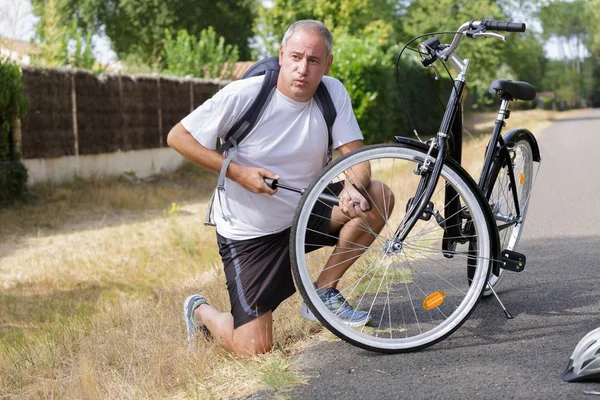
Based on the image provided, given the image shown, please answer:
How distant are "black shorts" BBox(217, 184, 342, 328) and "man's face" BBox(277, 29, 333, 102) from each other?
0.61 metres

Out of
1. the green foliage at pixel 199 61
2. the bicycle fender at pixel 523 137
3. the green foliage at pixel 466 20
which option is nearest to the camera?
the bicycle fender at pixel 523 137

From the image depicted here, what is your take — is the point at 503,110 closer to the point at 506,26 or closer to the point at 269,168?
the point at 506,26

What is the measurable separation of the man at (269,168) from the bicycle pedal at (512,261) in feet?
2.16

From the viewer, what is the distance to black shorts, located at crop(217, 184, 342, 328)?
14.6 ft

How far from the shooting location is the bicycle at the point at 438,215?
13.1 ft

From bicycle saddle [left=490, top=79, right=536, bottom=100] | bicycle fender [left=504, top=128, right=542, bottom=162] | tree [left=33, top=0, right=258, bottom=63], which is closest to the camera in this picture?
bicycle saddle [left=490, top=79, right=536, bottom=100]

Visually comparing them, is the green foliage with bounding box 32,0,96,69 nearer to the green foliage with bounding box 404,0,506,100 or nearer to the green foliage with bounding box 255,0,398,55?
the green foliage with bounding box 255,0,398,55

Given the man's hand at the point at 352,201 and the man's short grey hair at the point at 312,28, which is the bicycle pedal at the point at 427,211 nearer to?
the man's hand at the point at 352,201

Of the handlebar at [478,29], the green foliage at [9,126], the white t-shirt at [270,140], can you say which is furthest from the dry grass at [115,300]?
the handlebar at [478,29]

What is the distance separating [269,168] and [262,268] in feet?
1.66

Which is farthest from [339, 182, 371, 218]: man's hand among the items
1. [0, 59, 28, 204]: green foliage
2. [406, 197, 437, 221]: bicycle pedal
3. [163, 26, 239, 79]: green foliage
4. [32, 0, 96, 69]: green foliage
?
[163, 26, 239, 79]: green foliage

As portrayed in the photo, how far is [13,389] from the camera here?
196 inches

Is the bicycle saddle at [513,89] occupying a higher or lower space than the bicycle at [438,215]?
higher

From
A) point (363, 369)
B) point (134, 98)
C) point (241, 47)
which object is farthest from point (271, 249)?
point (241, 47)
